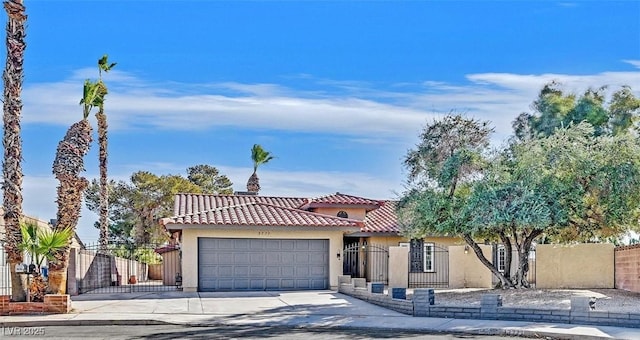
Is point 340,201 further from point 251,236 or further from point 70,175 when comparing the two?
point 70,175

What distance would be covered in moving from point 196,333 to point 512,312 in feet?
25.6

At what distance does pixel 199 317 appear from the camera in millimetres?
20266

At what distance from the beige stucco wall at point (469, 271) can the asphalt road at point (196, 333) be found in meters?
14.8

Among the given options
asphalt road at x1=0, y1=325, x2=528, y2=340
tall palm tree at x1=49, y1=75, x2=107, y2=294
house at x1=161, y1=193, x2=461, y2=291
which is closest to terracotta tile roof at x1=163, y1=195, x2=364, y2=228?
house at x1=161, y1=193, x2=461, y2=291

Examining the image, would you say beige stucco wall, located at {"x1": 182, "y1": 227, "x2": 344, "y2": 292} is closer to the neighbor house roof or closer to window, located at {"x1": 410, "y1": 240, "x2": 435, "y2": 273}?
the neighbor house roof

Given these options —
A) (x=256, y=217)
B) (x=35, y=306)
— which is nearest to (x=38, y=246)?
(x=35, y=306)

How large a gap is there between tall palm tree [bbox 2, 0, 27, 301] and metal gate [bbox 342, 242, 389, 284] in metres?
14.8

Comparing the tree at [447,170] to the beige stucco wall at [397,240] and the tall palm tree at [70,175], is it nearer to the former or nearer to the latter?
the beige stucco wall at [397,240]

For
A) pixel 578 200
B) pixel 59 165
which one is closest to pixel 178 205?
pixel 59 165

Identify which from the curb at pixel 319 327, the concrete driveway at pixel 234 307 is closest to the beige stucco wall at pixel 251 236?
the concrete driveway at pixel 234 307

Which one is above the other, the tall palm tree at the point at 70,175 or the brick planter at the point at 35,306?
the tall palm tree at the point at 70,175

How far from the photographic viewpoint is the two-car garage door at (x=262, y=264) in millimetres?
29406

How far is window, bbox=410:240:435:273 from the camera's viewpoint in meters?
33.1

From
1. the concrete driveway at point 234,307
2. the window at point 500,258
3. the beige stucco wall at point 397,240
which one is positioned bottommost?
the concrete driveway at point 234,307
